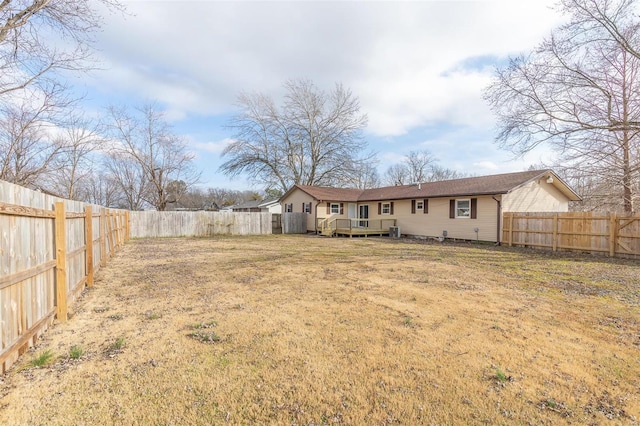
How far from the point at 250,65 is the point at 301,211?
13064mm

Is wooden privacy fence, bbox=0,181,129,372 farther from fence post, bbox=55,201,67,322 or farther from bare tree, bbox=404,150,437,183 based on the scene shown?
bare tree, bbox=404,150,437,183

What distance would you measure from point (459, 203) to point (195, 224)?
667 inches

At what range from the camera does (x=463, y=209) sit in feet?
54.7

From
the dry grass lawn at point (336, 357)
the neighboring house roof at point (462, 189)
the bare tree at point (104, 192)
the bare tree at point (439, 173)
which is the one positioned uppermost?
the bare tree at point (439, 173)

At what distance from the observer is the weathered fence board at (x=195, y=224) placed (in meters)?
20.0

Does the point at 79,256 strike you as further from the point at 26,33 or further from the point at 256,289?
the point at 26,33

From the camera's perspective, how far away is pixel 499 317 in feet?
14.8

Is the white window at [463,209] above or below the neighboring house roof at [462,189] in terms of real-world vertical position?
below

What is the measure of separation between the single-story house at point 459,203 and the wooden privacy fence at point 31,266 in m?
16.0

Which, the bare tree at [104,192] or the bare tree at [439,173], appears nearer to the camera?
the bare tree at [104,192]

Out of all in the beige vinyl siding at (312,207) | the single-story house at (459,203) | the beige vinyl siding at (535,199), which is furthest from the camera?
the beige vinyl siding at (312,207)

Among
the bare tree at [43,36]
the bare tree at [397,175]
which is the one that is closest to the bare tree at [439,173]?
the bare tree at [397,175]

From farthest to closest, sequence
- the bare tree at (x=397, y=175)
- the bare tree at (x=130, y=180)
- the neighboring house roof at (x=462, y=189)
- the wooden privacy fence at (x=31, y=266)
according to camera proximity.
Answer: the bare tree at (x=397, y=175), the bare tree at (x=130, y=180), the neighboring house roof at (x=462, y=189), the wooden privacy fence at (x=31, y=266)

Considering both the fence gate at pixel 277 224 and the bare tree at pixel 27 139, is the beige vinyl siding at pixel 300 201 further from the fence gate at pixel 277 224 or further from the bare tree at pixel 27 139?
the bare tree at pixel 27 139
